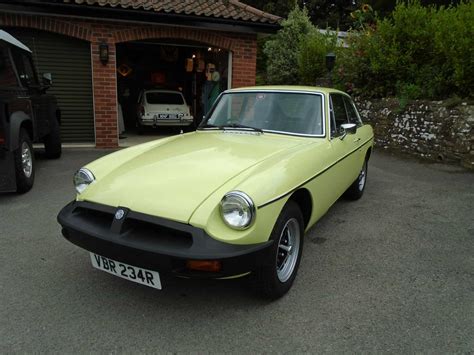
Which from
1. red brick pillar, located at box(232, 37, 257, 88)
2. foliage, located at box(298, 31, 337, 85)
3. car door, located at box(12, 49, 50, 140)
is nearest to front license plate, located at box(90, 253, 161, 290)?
car door, located at box(12, 49, 50, 140)

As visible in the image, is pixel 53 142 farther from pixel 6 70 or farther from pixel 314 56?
pixel 314 56

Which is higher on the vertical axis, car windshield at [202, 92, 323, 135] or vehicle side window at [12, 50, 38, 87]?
vehicle side window at [12, 50, 38, 87]

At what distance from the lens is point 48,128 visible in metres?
6.81

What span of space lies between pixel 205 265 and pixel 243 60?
787 cm

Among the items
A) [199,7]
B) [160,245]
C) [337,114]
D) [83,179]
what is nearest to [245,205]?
[160,245]

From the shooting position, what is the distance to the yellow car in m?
2.23

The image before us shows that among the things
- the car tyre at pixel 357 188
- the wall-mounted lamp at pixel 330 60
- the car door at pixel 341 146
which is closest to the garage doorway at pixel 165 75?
Answer: the wall-mounted lamp at pixel 330 60

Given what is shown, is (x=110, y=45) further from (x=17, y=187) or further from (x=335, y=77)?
(x=335, y=77)

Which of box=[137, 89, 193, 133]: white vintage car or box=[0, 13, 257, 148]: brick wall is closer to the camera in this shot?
box=[0, 13, 257, 148]: brick wall

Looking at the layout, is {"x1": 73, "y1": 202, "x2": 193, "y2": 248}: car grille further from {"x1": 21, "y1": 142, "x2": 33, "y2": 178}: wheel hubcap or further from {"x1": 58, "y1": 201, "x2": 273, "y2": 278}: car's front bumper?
{"x1": 21, "y1": 142, "x2": 33, "y2": 178}: wheel hubcap

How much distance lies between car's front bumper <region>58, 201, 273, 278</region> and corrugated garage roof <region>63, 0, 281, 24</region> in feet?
21.6

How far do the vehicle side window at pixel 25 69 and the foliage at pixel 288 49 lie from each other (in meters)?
9.37

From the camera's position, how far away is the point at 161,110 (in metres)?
11.5

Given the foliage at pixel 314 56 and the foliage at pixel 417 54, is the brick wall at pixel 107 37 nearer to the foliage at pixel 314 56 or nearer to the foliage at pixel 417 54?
the foliage at pixel 417 54
